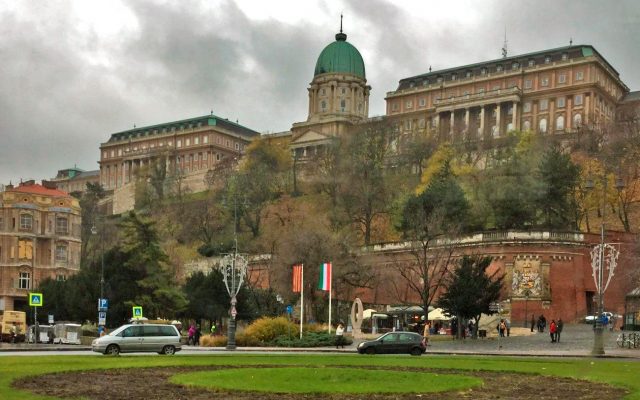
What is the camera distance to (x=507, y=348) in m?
55.0

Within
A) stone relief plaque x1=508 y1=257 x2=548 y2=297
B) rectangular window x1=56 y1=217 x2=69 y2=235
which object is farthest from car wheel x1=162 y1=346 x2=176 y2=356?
rectangular window x1=56 y1=217 x2=69 y2=235

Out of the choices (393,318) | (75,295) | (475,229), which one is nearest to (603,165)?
(475,229)

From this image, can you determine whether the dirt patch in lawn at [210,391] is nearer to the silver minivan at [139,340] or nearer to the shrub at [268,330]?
the silver minivan at [139,340]

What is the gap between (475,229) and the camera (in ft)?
293

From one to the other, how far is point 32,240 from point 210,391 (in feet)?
287

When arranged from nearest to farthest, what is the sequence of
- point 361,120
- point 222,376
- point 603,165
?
point 222,376, point 603,165, point 361,120

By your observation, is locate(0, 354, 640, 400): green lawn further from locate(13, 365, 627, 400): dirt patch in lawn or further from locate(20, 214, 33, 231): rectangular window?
locate(20, 214, 33, 231): rectangular window

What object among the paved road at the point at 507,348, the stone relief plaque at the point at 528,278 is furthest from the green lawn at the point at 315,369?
the stone relief plaque at the point at 528,278

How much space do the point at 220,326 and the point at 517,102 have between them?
9336cm

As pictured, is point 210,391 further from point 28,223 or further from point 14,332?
point 28,223

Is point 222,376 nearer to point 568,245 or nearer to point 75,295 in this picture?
point 75,295

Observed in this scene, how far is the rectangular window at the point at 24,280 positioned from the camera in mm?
104688

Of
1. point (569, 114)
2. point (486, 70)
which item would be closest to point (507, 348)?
point (569, 114)

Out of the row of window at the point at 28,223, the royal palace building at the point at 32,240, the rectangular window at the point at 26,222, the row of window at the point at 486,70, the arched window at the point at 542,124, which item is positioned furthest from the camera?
the row of window at the point at 486,70
